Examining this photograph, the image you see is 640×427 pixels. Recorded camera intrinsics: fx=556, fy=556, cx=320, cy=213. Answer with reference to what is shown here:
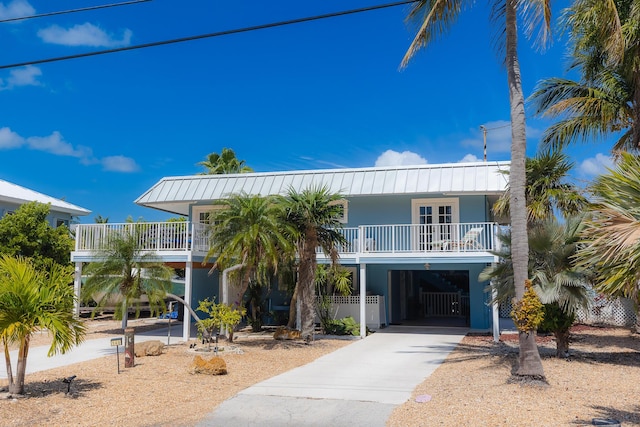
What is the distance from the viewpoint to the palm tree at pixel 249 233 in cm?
1398

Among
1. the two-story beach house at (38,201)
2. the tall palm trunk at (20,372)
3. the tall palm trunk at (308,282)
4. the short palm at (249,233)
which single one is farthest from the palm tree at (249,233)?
the two-story beach house at (38,201)

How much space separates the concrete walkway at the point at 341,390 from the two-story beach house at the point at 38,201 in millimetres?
18898

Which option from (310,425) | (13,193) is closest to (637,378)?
(310,425)

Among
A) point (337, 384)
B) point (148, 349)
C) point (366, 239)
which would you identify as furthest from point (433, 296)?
point (337, 384)

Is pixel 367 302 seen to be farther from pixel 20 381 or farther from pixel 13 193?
pixel 13 193

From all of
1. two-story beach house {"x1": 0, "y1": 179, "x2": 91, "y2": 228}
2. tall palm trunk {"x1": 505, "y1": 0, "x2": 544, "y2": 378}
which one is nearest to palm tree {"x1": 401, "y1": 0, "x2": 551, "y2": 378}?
tall palm trunk {"x1": 505, "y1": 0, "x2": 544, "y2": 378}

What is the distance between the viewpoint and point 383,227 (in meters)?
19.1

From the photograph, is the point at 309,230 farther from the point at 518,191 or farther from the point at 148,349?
the point at 518,191

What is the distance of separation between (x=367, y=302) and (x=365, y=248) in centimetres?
235

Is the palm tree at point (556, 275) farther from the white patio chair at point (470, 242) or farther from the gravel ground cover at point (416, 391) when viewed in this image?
the white patio chair at point (470, 242)

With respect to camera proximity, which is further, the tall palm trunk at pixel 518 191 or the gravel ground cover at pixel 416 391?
the tall palm trunk at pixel 518 191

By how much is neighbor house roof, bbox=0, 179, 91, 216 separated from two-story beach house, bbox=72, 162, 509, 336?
8.01 metres

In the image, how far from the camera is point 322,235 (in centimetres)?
1574

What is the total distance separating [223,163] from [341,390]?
23.7 metres
